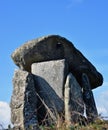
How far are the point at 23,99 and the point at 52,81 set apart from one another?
35.9 inches

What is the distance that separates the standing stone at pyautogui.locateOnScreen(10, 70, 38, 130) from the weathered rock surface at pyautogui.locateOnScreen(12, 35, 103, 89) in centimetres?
80

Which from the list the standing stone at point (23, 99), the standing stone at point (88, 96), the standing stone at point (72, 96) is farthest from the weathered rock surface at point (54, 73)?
the standing stone at point (88, 96)

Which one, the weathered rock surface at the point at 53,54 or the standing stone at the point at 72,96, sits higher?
the weathered rock surface at the point at 53,54

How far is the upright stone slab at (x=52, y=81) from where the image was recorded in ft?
44.3

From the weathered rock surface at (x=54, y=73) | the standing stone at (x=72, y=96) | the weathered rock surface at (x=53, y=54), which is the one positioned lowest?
the standing stone at (x=72, y=96)

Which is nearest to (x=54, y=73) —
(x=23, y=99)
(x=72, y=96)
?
(x=72, y=96)

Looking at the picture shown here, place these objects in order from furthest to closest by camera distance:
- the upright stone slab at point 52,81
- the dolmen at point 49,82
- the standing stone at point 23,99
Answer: the upright stone slab at point 52,81, the dolmen at point 49,82, the standing stone at point 23,99

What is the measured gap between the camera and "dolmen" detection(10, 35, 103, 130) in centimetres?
1319

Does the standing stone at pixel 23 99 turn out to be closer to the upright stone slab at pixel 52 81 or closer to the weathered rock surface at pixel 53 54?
the upright stone slab at pixel 52 81

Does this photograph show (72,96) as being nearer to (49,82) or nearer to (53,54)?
(49,82)

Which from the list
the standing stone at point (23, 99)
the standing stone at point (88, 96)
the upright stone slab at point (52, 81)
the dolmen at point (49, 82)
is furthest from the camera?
the standing stone at point (88, 96)

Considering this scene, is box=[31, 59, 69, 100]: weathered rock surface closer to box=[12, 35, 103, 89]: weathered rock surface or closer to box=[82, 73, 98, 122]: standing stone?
box=[12, 35, 103, 89]: weathered rock surface

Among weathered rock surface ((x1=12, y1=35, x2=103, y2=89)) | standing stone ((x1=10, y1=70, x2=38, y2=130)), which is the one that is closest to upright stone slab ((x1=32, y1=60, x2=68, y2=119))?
standing stone ((x1=10, y1=70, x2=38, y2=130))

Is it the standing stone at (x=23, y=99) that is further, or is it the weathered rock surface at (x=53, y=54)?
the weathered rock surface at (x=53, y=54)
